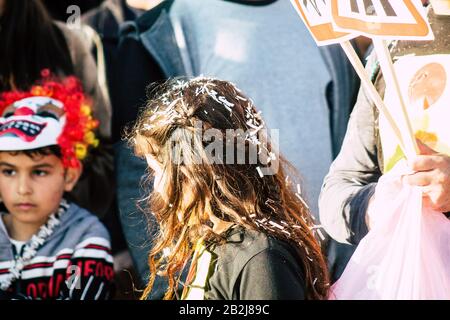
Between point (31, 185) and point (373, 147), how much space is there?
1.23 m

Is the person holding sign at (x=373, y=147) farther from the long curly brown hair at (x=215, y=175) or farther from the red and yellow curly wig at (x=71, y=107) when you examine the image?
the red and yellow curly wig at (x=71, y=107)

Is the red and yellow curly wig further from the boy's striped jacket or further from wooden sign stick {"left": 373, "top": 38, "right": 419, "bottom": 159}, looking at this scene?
wooden sign stick {"left": 373, "top": 38, "right": 419, "bottom": 159}

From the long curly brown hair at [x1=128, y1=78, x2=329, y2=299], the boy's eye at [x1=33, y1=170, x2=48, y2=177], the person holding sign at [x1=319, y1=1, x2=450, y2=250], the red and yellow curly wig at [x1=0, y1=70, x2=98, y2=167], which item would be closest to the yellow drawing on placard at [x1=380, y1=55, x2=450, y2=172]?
the person holding sign at [x1=319, y1=1, x2=450, y2=250]

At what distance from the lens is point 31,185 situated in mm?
2797

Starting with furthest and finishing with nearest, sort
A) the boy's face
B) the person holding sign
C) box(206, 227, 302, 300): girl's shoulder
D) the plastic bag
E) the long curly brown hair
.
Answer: the boy's face → the person holding sign → the plastic bag → the long curly brown hair → box(206, 227, 302, 300): girl's shoulder

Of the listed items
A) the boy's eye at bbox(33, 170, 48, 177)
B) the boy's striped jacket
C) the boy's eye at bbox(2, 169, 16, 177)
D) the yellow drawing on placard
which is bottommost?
the boy's striped jacket

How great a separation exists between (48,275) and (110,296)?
0.24m

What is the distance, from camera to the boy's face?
279cm

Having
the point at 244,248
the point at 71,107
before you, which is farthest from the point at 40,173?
the point at 244,248

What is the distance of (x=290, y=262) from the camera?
185 cm

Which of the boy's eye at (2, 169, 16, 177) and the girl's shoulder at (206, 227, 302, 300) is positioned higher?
the boy's eye at (2, 169, 16, 177)

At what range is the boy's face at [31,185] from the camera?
110 inches

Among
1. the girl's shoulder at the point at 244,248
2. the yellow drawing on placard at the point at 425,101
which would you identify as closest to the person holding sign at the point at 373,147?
the yellow drawing on placard at the point at 425,101

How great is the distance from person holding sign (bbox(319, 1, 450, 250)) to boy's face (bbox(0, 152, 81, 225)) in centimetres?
99
